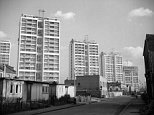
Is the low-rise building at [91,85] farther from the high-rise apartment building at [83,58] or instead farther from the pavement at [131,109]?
the high-rise apartment building at [83,58]

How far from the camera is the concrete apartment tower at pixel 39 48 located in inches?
5374

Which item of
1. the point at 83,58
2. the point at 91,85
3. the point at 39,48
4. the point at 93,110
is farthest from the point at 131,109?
the point at 83,58

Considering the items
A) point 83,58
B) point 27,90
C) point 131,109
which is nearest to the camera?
point 131,109

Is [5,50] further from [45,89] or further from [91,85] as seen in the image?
[45,89]

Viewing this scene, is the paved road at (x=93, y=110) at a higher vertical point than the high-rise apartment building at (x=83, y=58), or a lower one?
lower

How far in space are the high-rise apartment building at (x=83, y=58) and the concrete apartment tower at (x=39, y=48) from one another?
38.1 m

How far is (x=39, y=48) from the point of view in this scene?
5753 inches

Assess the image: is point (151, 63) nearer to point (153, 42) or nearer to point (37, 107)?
point (153, 42)

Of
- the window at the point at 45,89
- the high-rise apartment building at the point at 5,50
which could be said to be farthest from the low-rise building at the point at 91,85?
the high-rise apartment building at the point at 5,50

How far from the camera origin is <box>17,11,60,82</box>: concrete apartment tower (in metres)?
136

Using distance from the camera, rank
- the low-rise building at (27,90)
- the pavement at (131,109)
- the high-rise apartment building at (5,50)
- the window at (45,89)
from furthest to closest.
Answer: the high-rise apartment building at (5,50)
the window at (45,89)
the low-rise building at (27,90)
the pavement at (131,109)

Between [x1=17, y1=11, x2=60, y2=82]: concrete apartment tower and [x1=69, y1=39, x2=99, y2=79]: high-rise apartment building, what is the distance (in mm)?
38074

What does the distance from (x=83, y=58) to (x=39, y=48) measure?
2099 inches

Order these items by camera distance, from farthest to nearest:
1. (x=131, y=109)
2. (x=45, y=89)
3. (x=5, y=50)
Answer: (x=5, y=50) → (x=45, y=89) → (x=131, y=109)
